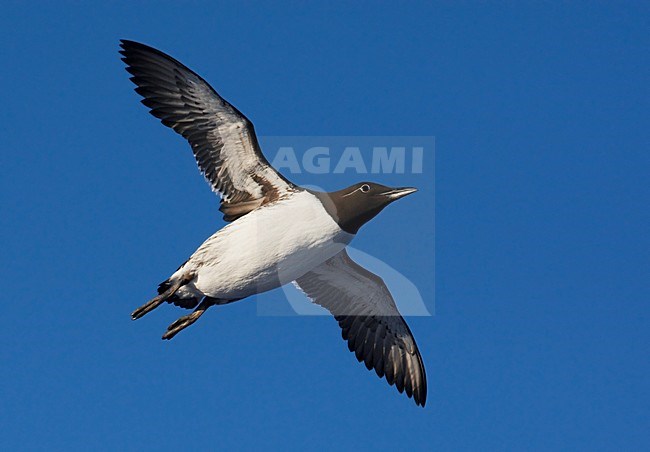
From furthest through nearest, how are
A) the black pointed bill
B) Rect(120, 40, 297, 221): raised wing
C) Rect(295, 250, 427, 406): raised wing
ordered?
1. Rect(295, 250, 427, 406): raised wing
2. Rect(120, 40, 297, 221): raised wing
3. the black pointed bill

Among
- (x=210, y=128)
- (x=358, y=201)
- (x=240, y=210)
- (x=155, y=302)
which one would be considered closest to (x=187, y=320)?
(x=155, y=302)

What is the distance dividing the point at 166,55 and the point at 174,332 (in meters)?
4.04

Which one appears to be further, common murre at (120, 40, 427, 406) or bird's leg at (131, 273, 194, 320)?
bird's leg at (131, 273, 194, 320)

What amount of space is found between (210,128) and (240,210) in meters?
1.27

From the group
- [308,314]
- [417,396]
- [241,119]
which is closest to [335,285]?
[308,314]

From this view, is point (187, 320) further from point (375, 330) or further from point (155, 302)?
point (375, 330)

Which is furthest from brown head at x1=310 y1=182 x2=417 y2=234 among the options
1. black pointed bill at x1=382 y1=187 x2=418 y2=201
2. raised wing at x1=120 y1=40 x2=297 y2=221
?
raised wing at x1=120 y1=40 x2=297 y2=221

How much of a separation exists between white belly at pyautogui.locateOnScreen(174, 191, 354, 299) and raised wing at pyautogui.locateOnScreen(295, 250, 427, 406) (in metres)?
2.19

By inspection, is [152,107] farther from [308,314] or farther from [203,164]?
[308,314]

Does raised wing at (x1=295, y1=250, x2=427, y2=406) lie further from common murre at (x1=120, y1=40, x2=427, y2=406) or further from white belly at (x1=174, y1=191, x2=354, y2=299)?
white belly at (x1=174, y1=191, x2=354, y2=299)

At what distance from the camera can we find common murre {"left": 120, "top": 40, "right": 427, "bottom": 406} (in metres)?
14.4

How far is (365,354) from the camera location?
17344mm

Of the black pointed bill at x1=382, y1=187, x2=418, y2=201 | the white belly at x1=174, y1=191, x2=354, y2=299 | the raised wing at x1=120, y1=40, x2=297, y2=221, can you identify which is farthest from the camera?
the raised wing at x1=120, y1=40, x2=297, y2=221

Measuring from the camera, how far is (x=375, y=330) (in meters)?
17.3
